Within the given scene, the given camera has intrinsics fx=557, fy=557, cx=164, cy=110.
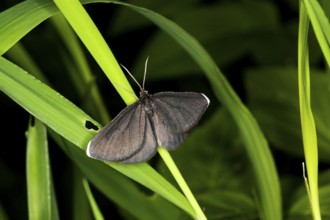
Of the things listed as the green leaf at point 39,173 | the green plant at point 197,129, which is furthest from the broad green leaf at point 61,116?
the green leaf at point 39,173

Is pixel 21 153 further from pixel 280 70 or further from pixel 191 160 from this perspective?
pixel 280 70

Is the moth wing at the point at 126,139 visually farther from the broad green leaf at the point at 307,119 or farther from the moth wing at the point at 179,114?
the broad green leaf at the point at 307,119

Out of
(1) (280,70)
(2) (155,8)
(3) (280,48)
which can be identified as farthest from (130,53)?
(1) (280,70)

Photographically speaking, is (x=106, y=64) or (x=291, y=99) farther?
(x=291, y=99)

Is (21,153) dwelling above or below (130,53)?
below

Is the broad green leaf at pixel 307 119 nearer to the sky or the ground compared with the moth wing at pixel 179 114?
nearer to the ground
